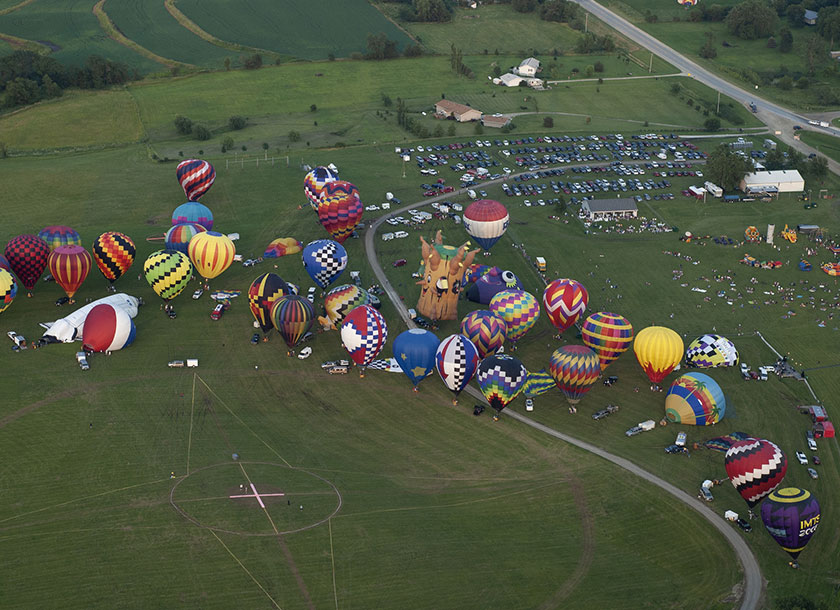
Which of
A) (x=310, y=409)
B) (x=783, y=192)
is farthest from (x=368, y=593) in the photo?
(x=783, y=192)

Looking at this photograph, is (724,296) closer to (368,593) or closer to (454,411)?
(454,411)

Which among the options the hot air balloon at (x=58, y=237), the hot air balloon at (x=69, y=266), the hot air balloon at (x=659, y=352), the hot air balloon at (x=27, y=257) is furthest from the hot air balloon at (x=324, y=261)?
the hot air balloon at (x=659, y=352)

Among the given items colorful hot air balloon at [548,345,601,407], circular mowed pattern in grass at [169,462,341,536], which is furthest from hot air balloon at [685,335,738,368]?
circular mowed pattern in grass at [169,462,341,536]

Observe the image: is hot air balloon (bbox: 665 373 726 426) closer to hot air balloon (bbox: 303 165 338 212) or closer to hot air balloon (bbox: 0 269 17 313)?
hot air balloon (bbox: 303 165 338 212)

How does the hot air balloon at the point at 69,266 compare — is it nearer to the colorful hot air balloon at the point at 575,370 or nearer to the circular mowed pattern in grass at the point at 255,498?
the circular mowed pattern in grass at the point at 255,498

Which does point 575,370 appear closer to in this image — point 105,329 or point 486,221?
point 486,221

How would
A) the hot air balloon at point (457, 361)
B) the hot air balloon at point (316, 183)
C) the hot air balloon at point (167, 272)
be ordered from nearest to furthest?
the hot air balloon at point (457, 361) → the hot air balloon at point (167, 272) → the hot air balloon at point (316, 183)
